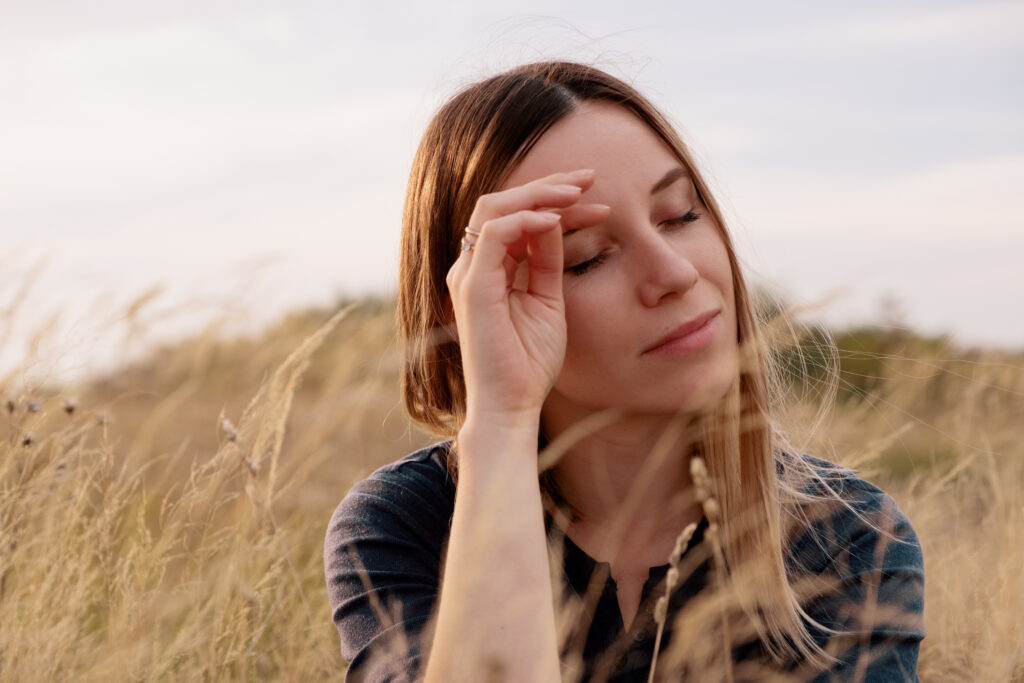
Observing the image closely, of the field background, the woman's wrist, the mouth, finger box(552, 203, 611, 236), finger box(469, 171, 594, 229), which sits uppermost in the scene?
finger box(469, 171, 594, 229)

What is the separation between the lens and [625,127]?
2096 millimetres

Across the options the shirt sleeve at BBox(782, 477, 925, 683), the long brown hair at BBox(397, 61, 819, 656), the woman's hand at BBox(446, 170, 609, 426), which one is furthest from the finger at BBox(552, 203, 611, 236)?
the shirt sleeve at BBox(782, 477, 925, 683)

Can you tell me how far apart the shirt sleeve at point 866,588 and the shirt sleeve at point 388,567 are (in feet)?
2.63

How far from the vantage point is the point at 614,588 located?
206cm

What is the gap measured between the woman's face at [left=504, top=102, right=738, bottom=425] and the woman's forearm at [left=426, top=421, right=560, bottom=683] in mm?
306

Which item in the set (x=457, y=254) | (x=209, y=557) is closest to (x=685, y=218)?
(x=457, y=254)

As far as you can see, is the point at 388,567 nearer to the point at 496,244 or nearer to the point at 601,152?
the point at 496,244

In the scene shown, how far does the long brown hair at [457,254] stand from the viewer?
2.01 meters

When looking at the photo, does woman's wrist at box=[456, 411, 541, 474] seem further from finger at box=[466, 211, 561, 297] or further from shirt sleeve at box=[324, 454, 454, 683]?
shirt sleeve at box=[324, 454, 454, 683]

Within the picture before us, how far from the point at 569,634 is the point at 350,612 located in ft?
1.55

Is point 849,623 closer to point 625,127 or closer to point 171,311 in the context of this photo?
point 625,127

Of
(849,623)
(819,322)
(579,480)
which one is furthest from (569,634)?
(819,322)

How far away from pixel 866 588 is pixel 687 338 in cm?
65

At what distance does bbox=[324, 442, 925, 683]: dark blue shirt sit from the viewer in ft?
6.13
